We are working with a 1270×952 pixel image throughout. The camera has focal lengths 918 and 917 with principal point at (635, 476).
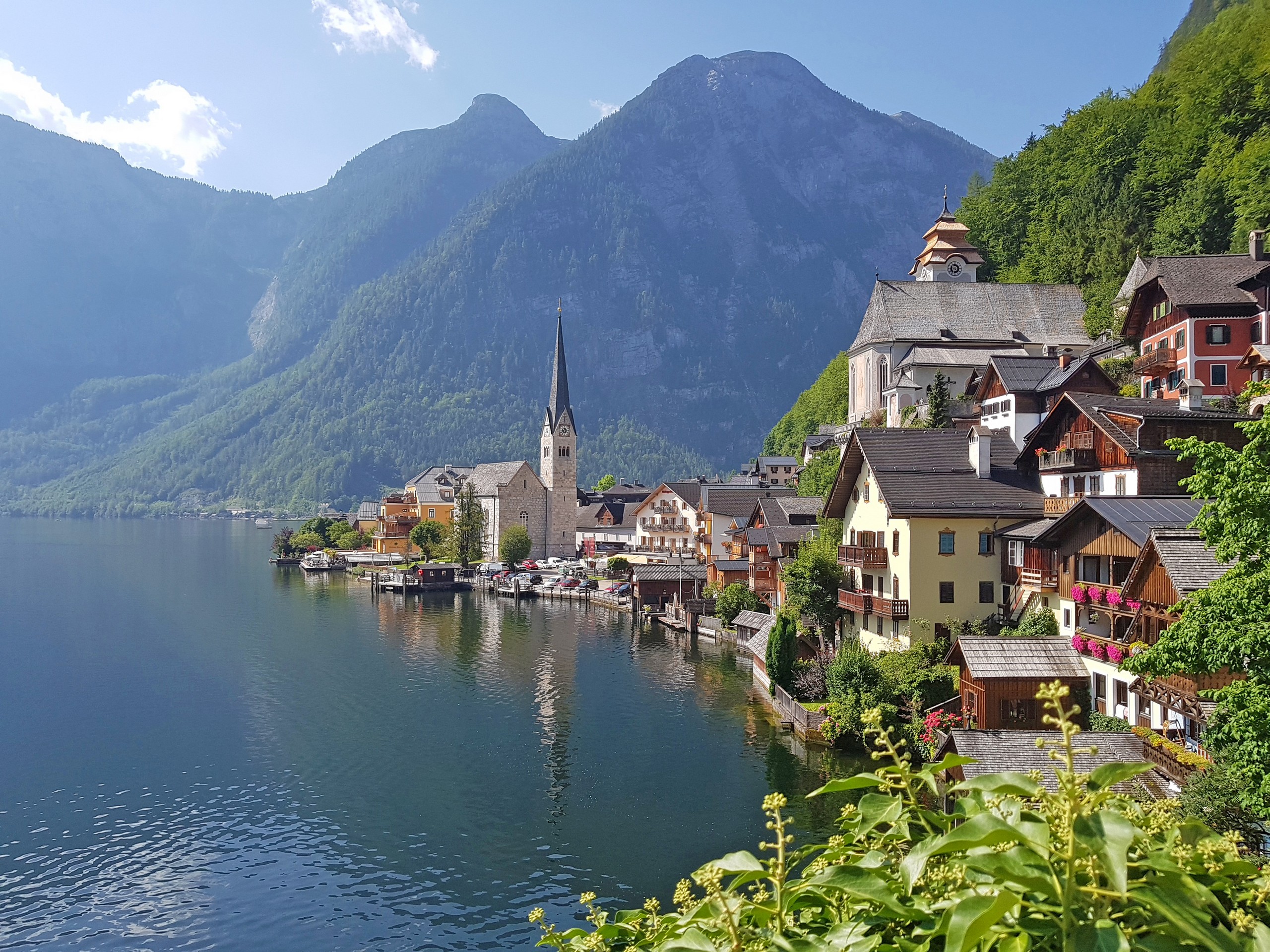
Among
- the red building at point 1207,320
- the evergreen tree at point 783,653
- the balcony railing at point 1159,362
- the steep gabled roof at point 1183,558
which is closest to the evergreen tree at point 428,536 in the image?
the evergreen tree at point 783,653

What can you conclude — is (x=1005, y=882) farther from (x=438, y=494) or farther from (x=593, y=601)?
(x=438, y=494)

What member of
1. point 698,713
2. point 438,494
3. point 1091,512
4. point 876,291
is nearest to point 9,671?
point 698,713

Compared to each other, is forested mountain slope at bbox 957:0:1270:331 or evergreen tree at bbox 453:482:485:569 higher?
forested mountain slope at bbox 957:0:1270:331

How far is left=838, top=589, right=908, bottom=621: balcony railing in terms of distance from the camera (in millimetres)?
42000

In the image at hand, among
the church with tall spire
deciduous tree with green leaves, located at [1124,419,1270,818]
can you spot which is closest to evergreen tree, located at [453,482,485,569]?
the church with tall spire

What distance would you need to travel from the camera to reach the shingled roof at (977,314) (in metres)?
82.2

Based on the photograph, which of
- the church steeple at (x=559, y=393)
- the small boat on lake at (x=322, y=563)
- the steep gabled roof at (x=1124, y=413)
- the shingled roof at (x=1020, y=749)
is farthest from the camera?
the church steeple at (x=559, y=393)

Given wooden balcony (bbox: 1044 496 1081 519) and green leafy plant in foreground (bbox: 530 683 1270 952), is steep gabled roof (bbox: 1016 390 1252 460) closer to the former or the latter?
wooden balcony (bbox: 1044 496 1081 519)

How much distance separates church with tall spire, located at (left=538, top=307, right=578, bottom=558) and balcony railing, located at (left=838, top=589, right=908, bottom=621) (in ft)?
314

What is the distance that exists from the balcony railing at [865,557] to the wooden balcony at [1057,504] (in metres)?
7.43

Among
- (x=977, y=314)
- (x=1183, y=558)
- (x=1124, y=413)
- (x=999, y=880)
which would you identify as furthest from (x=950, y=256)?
(x=999, y=880)

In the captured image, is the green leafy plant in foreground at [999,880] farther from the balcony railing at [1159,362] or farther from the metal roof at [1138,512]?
the balcony railing at [1159,362]

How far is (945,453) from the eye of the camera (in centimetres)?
4575

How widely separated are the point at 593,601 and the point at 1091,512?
71781mm
